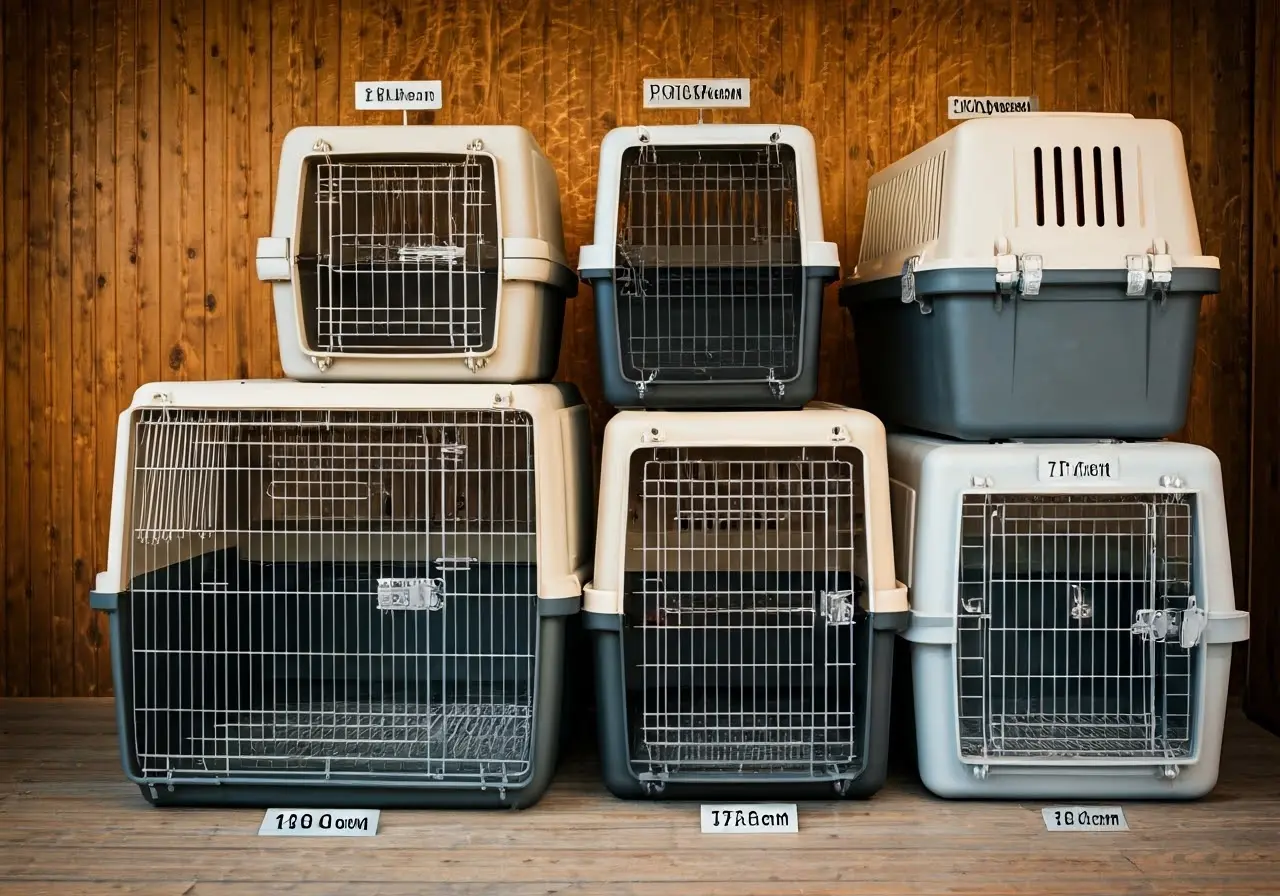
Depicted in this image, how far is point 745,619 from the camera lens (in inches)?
96.5

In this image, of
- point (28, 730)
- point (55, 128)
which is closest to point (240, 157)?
point (55, 128)

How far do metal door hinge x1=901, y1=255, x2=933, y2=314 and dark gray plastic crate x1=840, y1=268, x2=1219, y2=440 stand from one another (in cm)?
5

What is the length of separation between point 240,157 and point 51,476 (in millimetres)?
901

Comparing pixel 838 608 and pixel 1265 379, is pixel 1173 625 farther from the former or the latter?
pixel 1265 379

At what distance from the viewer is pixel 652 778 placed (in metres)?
2.07

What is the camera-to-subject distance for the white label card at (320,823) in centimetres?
198

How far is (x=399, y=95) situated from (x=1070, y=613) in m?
1.82

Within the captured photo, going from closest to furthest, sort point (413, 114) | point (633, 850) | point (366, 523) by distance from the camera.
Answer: point (633, 850) → point (366, 523) → point (413, 114)

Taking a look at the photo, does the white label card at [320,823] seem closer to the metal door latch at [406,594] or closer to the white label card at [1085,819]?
the metal door latch at [406,594]

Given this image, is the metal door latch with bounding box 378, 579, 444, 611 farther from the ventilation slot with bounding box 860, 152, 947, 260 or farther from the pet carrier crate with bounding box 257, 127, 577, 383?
the ventilation slot with bounding box 860, 152, 947, 260

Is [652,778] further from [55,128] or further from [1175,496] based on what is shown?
[55,128]

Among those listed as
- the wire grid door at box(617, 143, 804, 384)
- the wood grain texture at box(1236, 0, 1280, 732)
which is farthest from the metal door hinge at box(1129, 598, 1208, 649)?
the wire grid door at box(617, 143, 804, 384)

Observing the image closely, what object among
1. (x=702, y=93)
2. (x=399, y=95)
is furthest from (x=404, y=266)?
(x=702, y=93)

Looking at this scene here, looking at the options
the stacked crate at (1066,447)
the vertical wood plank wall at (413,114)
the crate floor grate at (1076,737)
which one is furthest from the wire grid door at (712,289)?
the crate floor grate at (1076,737)
